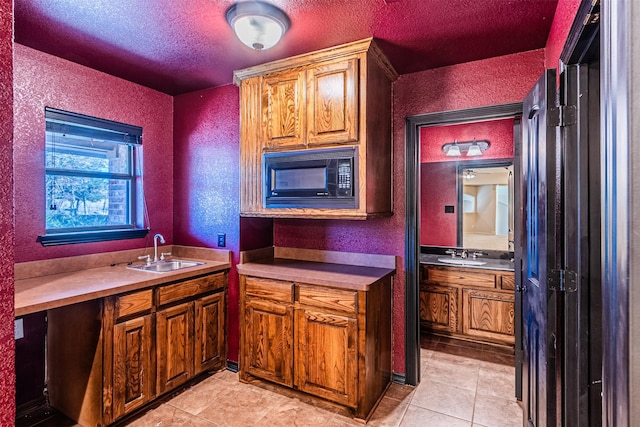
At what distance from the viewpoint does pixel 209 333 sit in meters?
2.86

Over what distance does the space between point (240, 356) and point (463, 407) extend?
5.70 ft

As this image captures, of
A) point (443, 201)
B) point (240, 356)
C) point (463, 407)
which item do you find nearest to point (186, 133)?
point (240, 356)

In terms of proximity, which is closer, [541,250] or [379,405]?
[541,250]

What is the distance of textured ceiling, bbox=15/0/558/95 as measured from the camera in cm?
190

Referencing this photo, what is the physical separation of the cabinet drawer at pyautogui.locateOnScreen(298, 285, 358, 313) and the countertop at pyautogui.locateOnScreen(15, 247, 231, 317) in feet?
2.96

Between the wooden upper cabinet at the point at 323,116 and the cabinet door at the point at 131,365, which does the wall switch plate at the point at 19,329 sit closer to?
the cabinet door at the point at 131,365

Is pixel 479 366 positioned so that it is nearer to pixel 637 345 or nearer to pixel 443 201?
pixel 443 201

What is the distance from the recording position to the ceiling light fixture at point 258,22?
6.19 ft

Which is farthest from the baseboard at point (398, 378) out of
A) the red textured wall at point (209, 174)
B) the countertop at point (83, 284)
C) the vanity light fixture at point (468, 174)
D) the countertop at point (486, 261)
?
the vanity light fixture at point (468, 174)

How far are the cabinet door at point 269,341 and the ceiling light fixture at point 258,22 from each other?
1.83 meters

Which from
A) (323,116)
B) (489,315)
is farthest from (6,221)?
(489,315)

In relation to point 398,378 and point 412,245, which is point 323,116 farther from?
point 398,378

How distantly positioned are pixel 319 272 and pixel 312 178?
0.72 m

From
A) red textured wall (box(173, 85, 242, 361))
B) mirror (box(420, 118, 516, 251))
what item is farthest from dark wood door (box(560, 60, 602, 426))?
mirror (box(420, 118, 516, 251))
